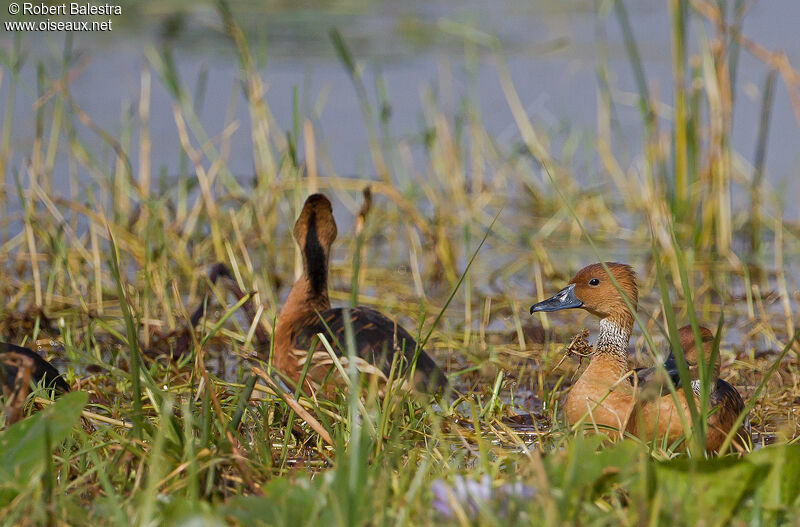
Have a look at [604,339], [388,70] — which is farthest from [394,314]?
[388,70]

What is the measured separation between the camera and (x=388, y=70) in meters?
11.1

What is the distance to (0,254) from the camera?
561 cm

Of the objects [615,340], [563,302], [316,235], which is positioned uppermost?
[316,235]

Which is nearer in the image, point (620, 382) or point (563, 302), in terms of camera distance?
point (620, 382)

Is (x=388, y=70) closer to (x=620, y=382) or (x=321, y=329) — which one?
(x=321, y=329)

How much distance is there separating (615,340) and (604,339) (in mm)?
41

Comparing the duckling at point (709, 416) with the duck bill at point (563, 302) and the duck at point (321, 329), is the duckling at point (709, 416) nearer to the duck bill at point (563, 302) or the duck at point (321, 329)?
the duck bill at point (563, 302)

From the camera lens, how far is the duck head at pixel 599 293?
398 centimetres

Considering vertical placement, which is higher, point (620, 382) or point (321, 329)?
point (321, 329)

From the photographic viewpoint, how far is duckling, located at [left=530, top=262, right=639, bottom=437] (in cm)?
350

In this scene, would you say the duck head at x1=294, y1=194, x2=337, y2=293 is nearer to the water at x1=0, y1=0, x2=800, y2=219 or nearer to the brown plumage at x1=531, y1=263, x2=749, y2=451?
the brown plumage at x1=531, y1=263, x2=749, y2=451

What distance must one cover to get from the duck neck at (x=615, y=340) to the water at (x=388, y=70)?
8.98ft

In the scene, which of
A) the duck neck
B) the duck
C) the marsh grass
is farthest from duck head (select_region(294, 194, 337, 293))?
the duck neck

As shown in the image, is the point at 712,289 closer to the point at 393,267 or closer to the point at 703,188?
the point at 703,188
